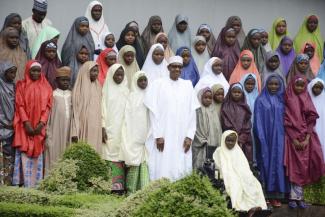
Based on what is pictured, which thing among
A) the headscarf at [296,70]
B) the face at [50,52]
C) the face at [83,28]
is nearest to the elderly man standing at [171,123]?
the face at [83,28]

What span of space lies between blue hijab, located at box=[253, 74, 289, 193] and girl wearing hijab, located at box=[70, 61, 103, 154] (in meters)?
2.45

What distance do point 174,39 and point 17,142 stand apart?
3.54 m

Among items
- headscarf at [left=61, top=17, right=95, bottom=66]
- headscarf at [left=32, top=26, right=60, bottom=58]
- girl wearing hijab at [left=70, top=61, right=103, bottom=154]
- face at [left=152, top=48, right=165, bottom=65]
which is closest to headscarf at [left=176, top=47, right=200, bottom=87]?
face at [left=152, top=48, right=165, bottom=65]

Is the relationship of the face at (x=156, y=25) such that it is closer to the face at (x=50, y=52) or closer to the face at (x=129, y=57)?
the face at (x=129, y=57)

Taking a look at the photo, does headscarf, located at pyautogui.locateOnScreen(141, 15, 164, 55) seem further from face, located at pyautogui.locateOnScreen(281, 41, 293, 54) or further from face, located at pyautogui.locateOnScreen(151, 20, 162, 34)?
face, located at pyautogui.locateOnScreen(281, 41, 293, 54)

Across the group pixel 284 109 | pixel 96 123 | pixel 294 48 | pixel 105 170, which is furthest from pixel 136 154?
pixel 294 48

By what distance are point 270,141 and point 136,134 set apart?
210cm

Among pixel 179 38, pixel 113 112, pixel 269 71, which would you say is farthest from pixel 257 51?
pixel 113 112

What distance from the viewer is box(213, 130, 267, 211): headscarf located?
11016mm

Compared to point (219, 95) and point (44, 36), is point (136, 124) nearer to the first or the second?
point (219, 95)

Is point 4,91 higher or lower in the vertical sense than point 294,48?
lower

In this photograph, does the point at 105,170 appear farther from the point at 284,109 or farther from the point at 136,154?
the point at 284,109

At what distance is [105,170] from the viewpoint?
9.98 m

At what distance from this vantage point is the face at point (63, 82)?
1120 centimetres
